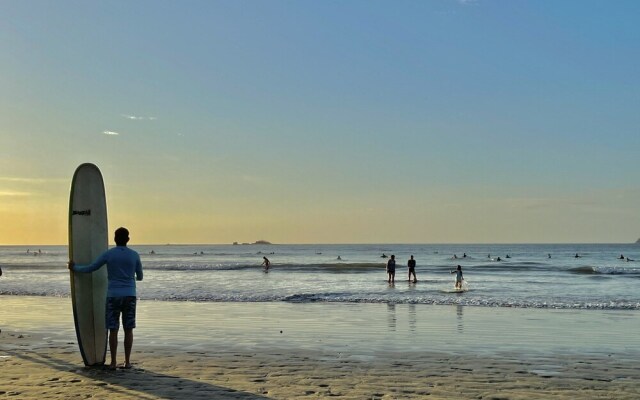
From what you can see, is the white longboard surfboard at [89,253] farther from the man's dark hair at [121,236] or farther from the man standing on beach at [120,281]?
the man's dark hair at [121,236]

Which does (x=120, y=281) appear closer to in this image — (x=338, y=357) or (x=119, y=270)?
(x=119, y=270)

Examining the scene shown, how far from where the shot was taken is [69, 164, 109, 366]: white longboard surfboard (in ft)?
28.7

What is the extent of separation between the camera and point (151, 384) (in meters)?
7.43

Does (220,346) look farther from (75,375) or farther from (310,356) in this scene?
(75,375)

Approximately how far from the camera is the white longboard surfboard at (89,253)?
8.76 m

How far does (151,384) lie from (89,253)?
247 centimetres

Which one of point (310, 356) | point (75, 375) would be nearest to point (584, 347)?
point (310, 356)

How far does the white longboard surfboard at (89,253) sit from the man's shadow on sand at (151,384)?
16.2 inches

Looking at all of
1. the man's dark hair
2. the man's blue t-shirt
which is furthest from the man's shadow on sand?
the man's dark hair

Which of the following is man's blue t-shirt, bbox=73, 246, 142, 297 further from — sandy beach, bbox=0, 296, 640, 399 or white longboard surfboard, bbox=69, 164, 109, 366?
sandy beach, bbox=0, 296, 640, 399

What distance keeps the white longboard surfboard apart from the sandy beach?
430 millimetres

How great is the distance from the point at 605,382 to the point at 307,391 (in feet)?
12.2

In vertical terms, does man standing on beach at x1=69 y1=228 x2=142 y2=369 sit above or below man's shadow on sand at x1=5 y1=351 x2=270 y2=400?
above

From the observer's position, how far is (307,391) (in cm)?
714
